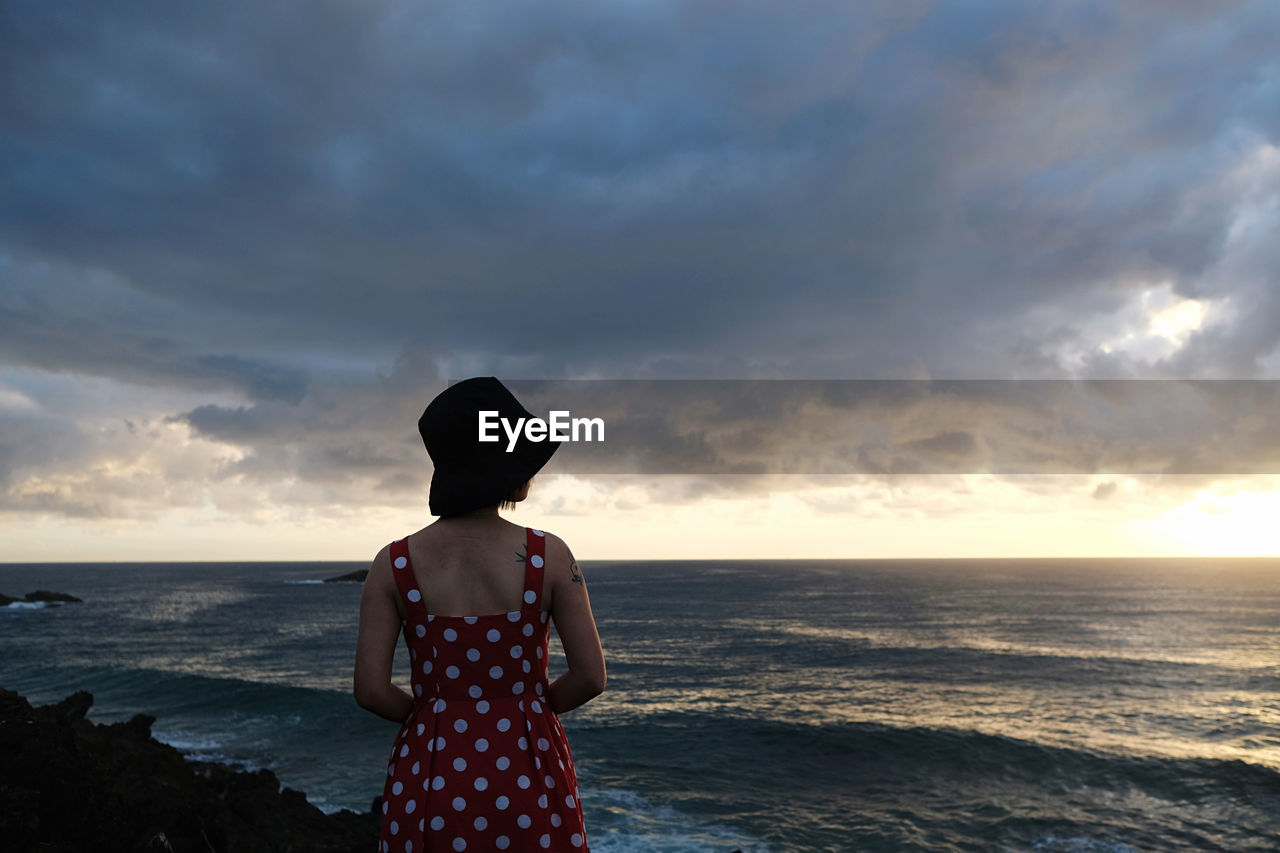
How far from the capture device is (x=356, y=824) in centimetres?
1396

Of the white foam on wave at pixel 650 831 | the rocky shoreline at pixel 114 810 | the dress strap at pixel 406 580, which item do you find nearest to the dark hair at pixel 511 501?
the dress strap at pixel 406 580

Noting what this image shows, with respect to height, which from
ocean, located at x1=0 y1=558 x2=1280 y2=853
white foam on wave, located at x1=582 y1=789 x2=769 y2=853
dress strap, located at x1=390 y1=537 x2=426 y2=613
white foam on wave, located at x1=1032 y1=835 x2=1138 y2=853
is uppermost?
dress strap, located at x1=390 y1=537 x2=426 y2=613

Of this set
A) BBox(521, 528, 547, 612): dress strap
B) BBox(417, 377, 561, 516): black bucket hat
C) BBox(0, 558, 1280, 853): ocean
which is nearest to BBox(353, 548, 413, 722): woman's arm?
BBox(417, 377, 561, 516): black bucket hat

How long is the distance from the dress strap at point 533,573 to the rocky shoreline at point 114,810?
688 centimetres

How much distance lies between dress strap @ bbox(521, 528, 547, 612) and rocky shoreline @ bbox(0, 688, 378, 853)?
6881 millimetres

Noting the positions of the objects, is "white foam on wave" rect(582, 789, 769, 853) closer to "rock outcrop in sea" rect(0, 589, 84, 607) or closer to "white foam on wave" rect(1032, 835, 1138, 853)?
"white foam on wave" rect(1032, 835, 1138, 853)

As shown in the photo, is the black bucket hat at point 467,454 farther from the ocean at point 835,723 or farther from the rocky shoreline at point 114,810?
the ocean at point 835,723

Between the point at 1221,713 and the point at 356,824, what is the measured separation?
39.9m

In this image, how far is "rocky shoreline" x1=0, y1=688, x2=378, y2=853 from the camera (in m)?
6.61

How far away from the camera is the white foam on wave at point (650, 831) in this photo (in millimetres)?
17828

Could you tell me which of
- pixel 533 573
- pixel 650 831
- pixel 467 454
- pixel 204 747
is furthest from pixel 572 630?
pixel 204 747

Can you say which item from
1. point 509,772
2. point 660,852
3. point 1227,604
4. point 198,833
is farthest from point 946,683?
point 1227,604

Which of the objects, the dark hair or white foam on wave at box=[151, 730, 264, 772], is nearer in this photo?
the dark hair

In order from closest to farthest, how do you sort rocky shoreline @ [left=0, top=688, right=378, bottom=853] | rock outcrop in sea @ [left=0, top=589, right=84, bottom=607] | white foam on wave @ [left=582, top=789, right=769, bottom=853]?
rocky shoreline @ [left=0, top=688, right=378, bottom=853] < white foam on wave @ [left=582, top=789, right=769, bottom=853] < rock outcrop in sea @ [left=0, top=589, right=84, bottom=607]
